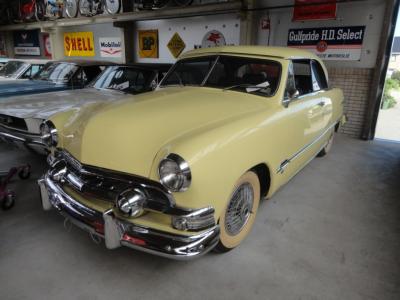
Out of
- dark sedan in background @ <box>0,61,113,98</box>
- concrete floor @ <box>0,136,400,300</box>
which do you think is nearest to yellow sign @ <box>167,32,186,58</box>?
dark sedan in background @ <box>0,61,113,98</box>

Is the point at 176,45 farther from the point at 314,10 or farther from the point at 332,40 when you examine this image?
the point at 332,40

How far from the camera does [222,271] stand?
7.44 ft

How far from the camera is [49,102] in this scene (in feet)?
14.1

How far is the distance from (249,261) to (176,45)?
7.44 metres

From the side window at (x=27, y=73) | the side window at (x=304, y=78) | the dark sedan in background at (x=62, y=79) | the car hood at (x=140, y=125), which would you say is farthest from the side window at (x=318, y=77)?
the side window at (x=27, y=73)

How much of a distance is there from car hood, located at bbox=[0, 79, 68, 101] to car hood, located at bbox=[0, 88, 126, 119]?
85cm

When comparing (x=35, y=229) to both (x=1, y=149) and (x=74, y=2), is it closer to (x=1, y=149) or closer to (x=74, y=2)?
(x=1, y=149)

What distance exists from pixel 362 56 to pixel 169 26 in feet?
16.8

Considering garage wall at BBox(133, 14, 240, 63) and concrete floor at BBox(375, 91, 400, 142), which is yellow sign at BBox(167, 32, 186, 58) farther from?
concrete floor at BBox(375, 91, 400, 142)

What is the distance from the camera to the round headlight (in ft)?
8.52

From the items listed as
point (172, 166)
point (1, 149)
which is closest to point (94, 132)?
point (172, 166)

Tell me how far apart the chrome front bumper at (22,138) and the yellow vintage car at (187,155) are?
119 cm

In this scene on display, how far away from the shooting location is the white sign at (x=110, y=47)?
9977mm

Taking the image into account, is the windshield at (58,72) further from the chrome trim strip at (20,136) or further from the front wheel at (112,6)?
the front wheel at (112,6)
